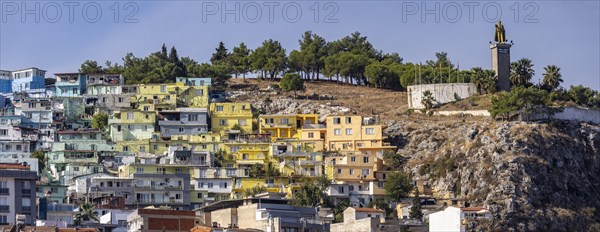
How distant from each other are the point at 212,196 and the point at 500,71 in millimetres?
30495

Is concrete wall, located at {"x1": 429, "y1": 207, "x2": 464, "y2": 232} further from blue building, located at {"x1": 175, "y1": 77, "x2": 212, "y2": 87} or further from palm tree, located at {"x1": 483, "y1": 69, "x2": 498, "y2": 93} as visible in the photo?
blue building, located at {"x1": 175, "y1": 77, "x2": 212, "y2": 87}

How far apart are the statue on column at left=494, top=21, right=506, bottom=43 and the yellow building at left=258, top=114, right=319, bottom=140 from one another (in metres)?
16.6

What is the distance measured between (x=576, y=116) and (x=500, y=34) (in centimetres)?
1255

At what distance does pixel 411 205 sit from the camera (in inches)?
4363

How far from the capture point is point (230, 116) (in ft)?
440

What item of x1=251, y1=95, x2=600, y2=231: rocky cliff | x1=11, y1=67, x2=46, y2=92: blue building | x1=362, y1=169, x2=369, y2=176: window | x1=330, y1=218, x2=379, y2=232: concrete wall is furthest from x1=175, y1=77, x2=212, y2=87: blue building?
x1=330, y1=218, x2=379, y2=232: concrete wall

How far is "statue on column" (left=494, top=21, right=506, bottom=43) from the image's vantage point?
451ft

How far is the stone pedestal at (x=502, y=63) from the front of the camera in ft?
447

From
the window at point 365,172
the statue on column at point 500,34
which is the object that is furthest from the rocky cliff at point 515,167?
the statue on column at point 500,34

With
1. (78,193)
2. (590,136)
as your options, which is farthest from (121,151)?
(590,136)

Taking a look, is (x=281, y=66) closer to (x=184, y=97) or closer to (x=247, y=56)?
(x=247, y=56)

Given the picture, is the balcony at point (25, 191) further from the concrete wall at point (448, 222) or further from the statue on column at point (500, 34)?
the statue on column at point (500, 34)

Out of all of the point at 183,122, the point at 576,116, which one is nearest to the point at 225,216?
the point at 183,122

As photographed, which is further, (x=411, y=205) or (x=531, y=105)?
(x=531, y=105)
